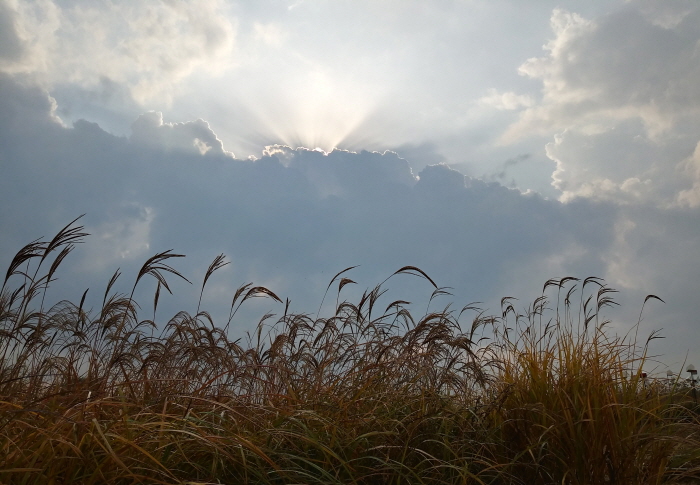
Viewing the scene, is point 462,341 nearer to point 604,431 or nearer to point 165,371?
point 604,431

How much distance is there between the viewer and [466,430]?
3.38 m

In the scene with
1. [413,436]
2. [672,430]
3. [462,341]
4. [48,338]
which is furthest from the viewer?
[48,338]

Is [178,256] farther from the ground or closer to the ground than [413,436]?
farther from the ground

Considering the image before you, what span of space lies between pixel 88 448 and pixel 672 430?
442 centimetres

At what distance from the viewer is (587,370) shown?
371 cm

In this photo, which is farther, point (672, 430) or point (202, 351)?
point (202, 351)

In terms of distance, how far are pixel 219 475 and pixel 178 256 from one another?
164 cm

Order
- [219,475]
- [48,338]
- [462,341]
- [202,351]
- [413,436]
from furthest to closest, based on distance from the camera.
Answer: [48,338] < [202,351] < [462,341] < [413,436] < [219,475]

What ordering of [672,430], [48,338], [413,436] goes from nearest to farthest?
[413,436] < [672,430] < [48,338]

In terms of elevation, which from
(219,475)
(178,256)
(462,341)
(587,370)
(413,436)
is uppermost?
(178,256)

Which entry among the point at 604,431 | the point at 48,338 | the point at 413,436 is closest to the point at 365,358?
the point at 413,436

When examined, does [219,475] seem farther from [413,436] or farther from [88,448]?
[413,436]

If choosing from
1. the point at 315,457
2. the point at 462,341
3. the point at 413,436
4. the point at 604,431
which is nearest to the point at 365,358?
the point at 462,341

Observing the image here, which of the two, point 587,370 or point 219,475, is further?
point 587,370
